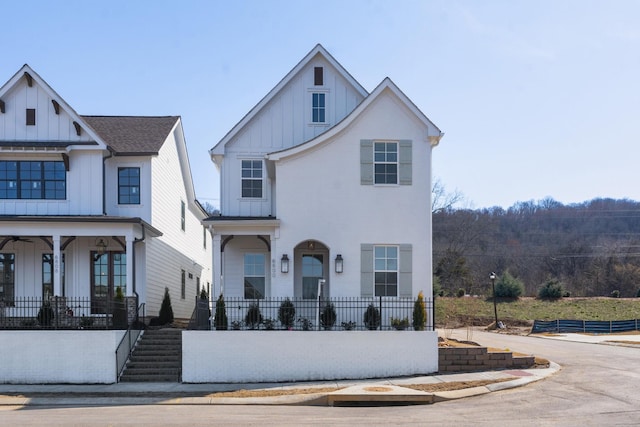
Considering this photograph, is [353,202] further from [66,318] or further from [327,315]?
[66,318]

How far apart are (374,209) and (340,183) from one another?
1.38m

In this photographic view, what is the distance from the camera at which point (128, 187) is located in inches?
991

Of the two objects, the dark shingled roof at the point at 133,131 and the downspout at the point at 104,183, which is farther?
the dark shingled roof at the point at 133,131

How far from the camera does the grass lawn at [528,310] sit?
4572 cm

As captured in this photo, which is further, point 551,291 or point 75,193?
point 551,291

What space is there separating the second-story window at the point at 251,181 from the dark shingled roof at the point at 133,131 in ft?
12.8

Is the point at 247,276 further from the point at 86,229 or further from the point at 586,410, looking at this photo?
the point at 586,410

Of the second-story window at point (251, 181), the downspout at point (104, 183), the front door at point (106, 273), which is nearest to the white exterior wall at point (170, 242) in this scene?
the front door at point (106, 273)

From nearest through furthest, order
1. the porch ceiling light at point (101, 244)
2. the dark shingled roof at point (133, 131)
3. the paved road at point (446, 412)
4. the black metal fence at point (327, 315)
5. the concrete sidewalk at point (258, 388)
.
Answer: the paved road at point (446, 412)
the concrete sidewalk at point (258, 388)
the black metal fence at point (327, 315)
the porch ceiling light at point (101, 244)
the dark shingled roof at point (133, 131)

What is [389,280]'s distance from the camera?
69.0ft

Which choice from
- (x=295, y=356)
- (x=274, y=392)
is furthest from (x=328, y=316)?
(x=274, y=392)

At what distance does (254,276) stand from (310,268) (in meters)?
2.09

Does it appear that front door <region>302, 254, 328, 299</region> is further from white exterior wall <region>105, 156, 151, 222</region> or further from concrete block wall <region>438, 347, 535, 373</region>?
white exterior wall <region>105, 156, 151, 222</region>

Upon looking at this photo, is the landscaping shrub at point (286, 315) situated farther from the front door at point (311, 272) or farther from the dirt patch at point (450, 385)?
the dirt patch at point (450, 385)
